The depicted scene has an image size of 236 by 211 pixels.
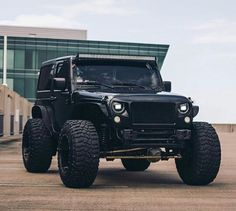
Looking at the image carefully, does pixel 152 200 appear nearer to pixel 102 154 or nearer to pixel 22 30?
pixel 102 154

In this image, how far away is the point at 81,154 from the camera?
8992mm

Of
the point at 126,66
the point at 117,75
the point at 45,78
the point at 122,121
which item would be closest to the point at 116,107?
the point at 122,121

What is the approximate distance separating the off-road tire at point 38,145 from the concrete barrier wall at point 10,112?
69.5 feet

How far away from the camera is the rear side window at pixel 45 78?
A: 38.4 ft

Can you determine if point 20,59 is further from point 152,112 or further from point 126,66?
point 152,112

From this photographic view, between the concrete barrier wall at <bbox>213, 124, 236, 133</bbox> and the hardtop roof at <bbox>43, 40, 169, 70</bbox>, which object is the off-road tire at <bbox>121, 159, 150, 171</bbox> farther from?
the hardtop roof at <bbox>43, 40, 169, 70</bbox>

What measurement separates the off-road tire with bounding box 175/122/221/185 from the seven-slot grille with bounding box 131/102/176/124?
57cm

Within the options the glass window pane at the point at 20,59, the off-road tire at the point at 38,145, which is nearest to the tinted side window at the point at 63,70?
A: the off-road tire at the point at 38,145

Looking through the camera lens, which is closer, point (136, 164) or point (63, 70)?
point (63, 70)

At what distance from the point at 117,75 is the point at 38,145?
2118 mm

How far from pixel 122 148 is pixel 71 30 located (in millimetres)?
99117

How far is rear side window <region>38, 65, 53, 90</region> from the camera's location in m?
11.7

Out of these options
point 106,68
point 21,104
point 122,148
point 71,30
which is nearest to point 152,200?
point 122,148

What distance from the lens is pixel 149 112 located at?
9.38 metres
